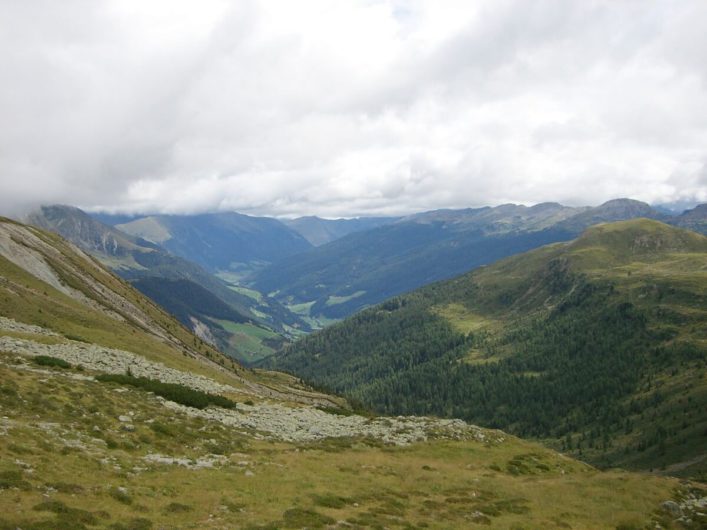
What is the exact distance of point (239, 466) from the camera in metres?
38.0

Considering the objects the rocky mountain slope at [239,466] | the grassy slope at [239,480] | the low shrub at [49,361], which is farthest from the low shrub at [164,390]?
the low shrub at [49,361]

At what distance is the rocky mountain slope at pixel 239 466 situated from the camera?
26.6 metres

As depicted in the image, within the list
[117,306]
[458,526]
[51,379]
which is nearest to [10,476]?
[51,379]

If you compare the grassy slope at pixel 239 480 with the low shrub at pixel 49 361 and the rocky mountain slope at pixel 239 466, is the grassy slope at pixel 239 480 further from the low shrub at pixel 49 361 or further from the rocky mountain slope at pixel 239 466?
the low shrub at pixel 49 361

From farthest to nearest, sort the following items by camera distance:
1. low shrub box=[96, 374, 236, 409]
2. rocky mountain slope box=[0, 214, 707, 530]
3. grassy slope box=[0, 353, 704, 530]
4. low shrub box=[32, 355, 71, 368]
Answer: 1. low shrub box=[96, 374, 236, 409]
2. low shrub box=[32, 355, 71, 368]
3. rocky mountain slope box=[0, 214, 707, 530]
4. grassy slope box=[0, 353, 704, 530]

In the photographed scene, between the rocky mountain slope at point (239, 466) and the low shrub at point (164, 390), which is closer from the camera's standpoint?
the rocky mountain slope at point (239, 466)

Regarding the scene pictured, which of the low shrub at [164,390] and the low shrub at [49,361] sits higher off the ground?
the low shrub at [49,361]

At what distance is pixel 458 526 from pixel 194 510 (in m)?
17.3

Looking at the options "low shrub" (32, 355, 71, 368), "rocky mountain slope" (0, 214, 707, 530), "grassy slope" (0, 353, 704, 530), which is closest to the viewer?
"grassy slope" (0, 353, 704, 530)

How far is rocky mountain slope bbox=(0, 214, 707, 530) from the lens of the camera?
26641 millimetres

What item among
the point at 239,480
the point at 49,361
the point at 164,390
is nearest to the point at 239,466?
the point at 239,480

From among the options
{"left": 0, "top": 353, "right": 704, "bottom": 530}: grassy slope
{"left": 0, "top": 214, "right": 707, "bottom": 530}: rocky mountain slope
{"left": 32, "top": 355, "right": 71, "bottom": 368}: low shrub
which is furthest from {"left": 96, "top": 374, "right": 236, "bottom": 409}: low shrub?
{"left": 32, "top": 355, "right": 71, "bottom": 368}: low shrub

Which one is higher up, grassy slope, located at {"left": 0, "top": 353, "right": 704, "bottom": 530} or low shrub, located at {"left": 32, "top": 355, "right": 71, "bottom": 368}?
low shrub, located at {"left": 32, "top": 355, "right": 71, "bottom": 368}

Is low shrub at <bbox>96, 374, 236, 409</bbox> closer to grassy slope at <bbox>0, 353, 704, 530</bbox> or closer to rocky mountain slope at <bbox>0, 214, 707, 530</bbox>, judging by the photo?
rocky mountain slope at <bbox>0, 214, 707, 530</bbox>
